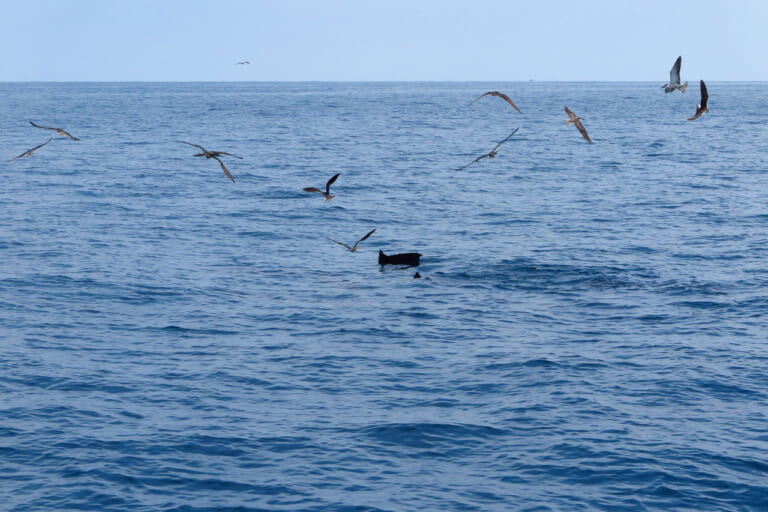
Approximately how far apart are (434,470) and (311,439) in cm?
315

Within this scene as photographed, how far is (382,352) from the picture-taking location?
26.8m

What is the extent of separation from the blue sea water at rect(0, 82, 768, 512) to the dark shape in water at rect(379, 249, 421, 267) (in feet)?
4.15

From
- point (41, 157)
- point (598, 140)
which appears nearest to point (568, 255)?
point (41, 157)

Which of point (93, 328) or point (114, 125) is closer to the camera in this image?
point (93, 328)

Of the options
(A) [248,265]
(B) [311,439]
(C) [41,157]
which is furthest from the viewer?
(C) [41,157]

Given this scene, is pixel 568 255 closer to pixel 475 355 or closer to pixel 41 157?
pixel 475 355

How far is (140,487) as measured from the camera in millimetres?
17984

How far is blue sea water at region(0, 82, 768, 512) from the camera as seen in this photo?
18484mm

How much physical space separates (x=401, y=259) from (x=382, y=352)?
1223 centimetres
